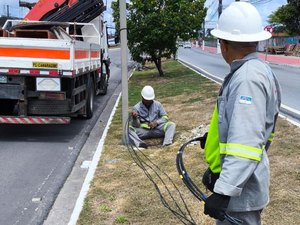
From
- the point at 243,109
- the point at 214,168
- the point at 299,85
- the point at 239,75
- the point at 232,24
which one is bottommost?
the point at 299,85

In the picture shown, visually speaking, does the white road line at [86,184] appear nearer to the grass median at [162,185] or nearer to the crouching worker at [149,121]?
the grass median at [162,185]

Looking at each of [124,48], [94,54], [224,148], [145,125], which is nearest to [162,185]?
[145,125]

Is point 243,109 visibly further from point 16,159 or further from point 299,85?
point 299,85

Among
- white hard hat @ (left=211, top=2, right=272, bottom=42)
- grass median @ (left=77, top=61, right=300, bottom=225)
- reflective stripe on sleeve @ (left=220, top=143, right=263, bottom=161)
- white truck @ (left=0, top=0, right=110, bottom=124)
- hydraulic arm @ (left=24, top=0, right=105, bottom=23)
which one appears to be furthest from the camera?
hydraulic arm @ (left=24, top=0, right=105, bottom=23)

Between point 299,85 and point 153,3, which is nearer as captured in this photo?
point 299,85

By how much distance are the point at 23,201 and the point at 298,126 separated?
4874 mm

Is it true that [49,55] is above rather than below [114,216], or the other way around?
above

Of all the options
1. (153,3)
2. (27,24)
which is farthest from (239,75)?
(153,3)

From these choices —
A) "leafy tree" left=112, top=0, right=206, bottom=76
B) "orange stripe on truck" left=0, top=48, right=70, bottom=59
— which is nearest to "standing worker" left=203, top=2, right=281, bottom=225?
"orange stripe on truck" left=0, top=48, right=70, bottom=59

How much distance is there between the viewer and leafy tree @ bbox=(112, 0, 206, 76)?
21906 millimetres

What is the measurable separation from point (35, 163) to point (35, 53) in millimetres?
2385

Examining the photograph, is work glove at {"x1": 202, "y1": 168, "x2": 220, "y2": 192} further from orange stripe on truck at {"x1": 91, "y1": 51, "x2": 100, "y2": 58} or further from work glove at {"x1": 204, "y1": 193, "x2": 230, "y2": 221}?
orange stripe on truck at {"x1": 91, "y1": 51, "x2": 100, "y2": 58}

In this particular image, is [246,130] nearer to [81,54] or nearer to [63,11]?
[81,54]

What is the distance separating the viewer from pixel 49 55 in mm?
8688
